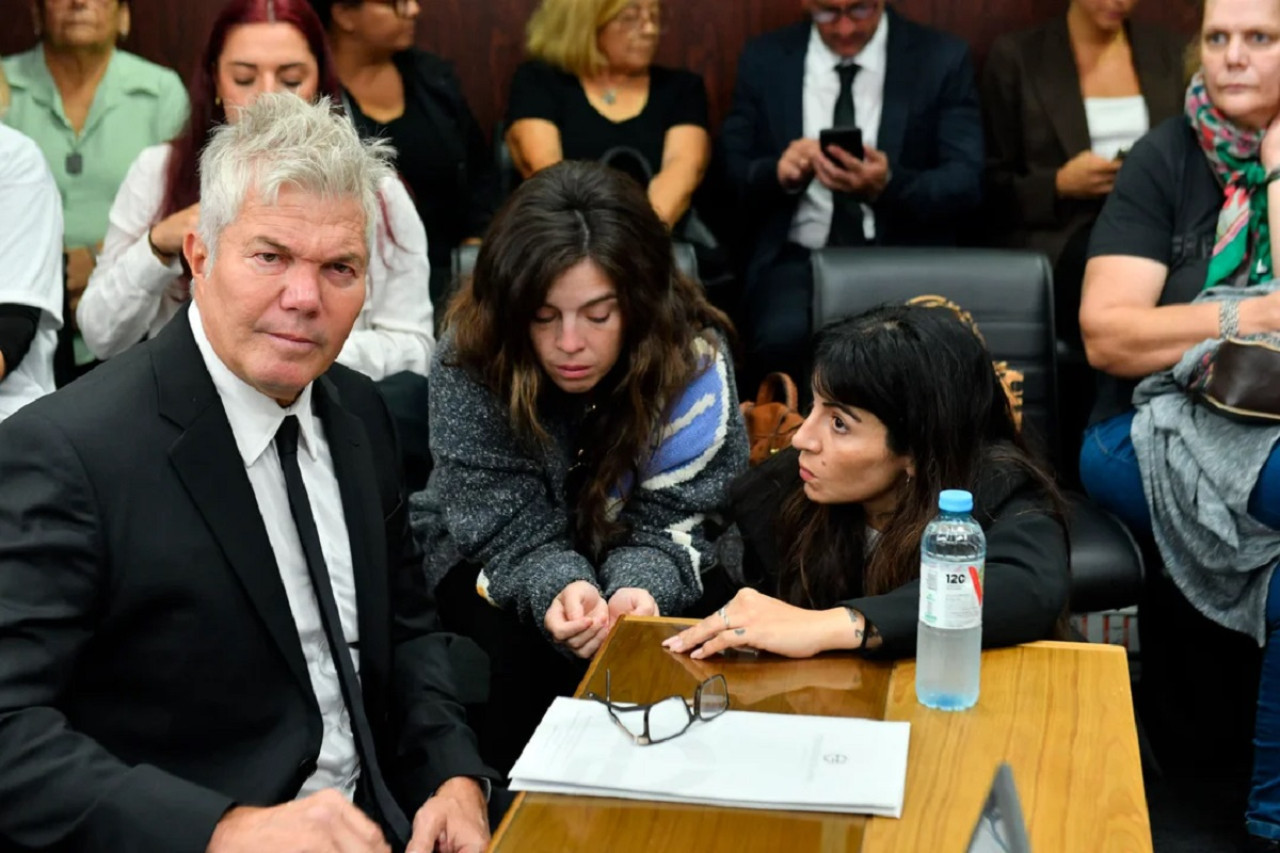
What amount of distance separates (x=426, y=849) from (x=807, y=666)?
47 cm

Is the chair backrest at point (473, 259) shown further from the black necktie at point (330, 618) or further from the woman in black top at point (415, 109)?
the black necktie at point (330, 618)

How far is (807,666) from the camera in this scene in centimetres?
181

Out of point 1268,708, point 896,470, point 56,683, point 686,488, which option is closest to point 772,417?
point 686,488

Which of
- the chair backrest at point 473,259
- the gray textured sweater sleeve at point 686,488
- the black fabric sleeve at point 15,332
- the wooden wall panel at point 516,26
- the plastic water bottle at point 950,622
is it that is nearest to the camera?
the plastic water bottle at point 950,622

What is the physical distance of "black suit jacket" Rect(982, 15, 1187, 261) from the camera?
3.78m

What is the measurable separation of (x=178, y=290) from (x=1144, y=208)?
1.94m

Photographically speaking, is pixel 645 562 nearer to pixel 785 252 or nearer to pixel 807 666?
pixel 807 666

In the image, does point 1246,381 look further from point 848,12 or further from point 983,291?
point 848,12

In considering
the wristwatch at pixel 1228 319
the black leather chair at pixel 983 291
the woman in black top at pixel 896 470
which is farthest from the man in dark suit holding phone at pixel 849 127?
the woman in black top at pixel 896 470

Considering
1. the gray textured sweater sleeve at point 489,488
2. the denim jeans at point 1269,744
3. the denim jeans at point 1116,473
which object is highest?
the gray textured sweater sleeve at point 489,488

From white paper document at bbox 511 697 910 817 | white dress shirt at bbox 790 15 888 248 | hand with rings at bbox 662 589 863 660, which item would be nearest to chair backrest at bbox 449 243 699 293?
white dress shirt at bbox 790 15 888 248

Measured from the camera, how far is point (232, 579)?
160 cm

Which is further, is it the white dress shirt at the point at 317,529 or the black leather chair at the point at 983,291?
the black leather chair at the point at 983,291

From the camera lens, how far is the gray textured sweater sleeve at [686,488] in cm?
259
